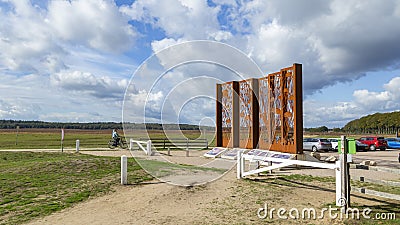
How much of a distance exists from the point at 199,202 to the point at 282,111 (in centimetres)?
855

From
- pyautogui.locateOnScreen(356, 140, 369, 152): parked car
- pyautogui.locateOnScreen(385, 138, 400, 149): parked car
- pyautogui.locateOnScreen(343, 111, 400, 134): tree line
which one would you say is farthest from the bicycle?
pyautogui.locateOnScreen(343, 111, 400, 134): tree line

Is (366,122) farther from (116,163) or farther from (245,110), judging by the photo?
(116,163)

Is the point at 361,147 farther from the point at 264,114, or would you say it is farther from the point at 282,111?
the point at 282,111

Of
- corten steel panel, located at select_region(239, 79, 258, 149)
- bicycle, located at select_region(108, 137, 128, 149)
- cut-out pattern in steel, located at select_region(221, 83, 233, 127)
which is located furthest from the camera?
bicycle, located at select_region(108, 137, 128, 149)

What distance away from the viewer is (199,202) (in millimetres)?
7684

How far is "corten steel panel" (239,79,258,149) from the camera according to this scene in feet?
57.9

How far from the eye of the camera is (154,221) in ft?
20.7

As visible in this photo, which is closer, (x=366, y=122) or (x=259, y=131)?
(x=259, y=131)

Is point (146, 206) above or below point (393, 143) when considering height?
below

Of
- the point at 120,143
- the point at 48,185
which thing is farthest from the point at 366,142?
the point at 48,185

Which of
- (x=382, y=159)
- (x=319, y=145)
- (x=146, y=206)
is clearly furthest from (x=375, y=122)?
(x=146, y=206)

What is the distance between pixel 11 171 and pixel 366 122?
3488 inches

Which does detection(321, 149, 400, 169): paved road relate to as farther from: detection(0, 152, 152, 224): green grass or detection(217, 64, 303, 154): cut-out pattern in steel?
detection(0, 152, 152, 224): green grass

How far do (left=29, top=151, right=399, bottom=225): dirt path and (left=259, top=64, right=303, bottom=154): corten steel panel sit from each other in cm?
477
